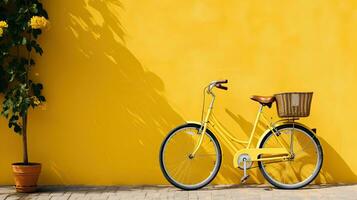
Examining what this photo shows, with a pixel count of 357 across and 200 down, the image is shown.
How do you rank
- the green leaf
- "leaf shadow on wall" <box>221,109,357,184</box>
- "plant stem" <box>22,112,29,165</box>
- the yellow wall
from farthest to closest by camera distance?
"leaf shadow on wall" <box>221,109,357,184</box> < the yellow wall < "plant stem" <box>22,112,29,165</box> < the green leaf

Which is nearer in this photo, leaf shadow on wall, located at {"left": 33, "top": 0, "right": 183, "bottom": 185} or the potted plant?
the potted plant

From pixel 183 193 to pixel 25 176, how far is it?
6.23ft

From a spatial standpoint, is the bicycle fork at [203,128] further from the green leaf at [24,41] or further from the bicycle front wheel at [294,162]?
the green leaf at [24,41]

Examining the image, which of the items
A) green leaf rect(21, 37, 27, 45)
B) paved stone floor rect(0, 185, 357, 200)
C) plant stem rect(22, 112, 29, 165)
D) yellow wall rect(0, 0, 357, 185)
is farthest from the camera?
yellow wall rect(0, 0, 357, 185)

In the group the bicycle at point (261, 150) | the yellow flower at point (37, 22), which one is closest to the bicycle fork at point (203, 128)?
the bicycle at point (261, 150)

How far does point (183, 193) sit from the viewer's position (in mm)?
8016

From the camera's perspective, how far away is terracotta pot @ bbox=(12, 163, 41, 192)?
803 centimetres

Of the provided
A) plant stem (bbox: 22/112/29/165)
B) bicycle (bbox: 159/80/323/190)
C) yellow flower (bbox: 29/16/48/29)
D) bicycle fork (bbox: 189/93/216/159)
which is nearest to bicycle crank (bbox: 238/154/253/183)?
bicycle (bbox: 159/80/323/190)

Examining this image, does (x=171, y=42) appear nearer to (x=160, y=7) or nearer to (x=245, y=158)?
(x=160, y=7)

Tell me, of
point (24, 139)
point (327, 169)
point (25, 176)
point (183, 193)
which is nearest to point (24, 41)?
point (24, 139)

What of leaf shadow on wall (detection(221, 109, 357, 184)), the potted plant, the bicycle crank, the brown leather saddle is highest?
the potted plant

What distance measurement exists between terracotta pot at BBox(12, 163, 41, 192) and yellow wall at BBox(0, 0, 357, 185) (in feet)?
1.20

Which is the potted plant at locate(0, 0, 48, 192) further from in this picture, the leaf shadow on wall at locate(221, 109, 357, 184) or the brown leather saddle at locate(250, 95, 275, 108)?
the brown leather saddle at locate(250, 95, 275, 108)

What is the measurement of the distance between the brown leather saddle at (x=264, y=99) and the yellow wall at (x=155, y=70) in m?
0.28
